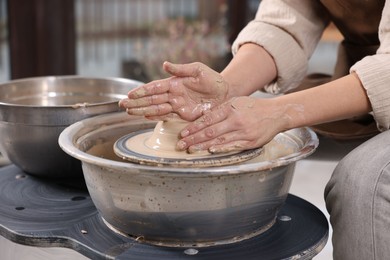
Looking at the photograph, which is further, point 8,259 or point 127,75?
point 127,75

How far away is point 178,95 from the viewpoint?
4.52 ft

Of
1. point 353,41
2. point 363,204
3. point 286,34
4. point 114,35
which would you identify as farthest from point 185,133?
point 114,35

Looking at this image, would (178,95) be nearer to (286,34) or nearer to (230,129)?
(230,129)

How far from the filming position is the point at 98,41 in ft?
15.7

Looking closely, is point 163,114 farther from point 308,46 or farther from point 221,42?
point 221,42

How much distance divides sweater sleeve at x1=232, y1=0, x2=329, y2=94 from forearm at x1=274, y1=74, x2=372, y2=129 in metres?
0.42

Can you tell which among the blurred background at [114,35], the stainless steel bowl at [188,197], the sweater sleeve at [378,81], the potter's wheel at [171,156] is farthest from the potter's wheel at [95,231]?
the blurred background at [114,35]

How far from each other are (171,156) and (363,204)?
424mm

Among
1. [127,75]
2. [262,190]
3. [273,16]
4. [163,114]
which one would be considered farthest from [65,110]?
[127,75]

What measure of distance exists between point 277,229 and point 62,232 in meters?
0.48

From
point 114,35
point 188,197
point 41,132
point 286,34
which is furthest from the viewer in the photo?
point 114,35

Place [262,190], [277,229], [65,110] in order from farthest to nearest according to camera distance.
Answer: [65,110], [277,229], [262,190]

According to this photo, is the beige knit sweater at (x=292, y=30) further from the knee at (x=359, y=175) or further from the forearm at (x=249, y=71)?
the knee at (x=359, y=175)

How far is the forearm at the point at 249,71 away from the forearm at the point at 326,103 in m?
0.28
